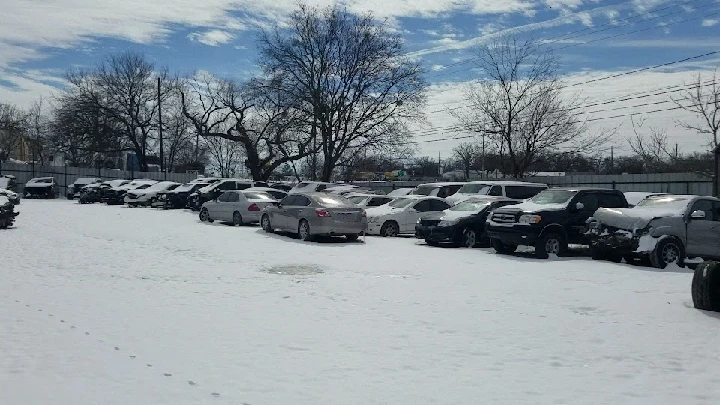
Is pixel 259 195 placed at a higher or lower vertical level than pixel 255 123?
lower

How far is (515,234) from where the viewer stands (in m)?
15.6

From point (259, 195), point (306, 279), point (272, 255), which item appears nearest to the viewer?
point (306, 279)

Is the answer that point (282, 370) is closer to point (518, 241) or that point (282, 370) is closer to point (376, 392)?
point (376, 392)

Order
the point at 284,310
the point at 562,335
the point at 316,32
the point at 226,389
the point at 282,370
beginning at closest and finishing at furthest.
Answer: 1. the point at 226,389
2. the point at 282,370
3. the point at 562,335
4. the point at 284,310
5. the point at 316,32

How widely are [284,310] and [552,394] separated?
4135 mm

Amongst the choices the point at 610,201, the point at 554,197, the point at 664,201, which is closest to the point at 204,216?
the point at 554,197

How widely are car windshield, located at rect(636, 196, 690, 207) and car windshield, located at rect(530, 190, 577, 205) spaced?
5.69 feet

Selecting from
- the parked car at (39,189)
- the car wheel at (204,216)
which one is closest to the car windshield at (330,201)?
the car wheel at (204,216)

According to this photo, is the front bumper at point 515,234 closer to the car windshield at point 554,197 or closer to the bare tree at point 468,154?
the car windshield at point 554,197

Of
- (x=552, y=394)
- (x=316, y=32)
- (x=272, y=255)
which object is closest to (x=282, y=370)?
(x=552, y=394)

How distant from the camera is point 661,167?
45094 mm

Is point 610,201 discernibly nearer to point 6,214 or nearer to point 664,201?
point 664,201

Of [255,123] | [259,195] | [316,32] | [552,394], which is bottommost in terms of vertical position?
[552,394]

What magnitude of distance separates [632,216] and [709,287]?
572 cm
